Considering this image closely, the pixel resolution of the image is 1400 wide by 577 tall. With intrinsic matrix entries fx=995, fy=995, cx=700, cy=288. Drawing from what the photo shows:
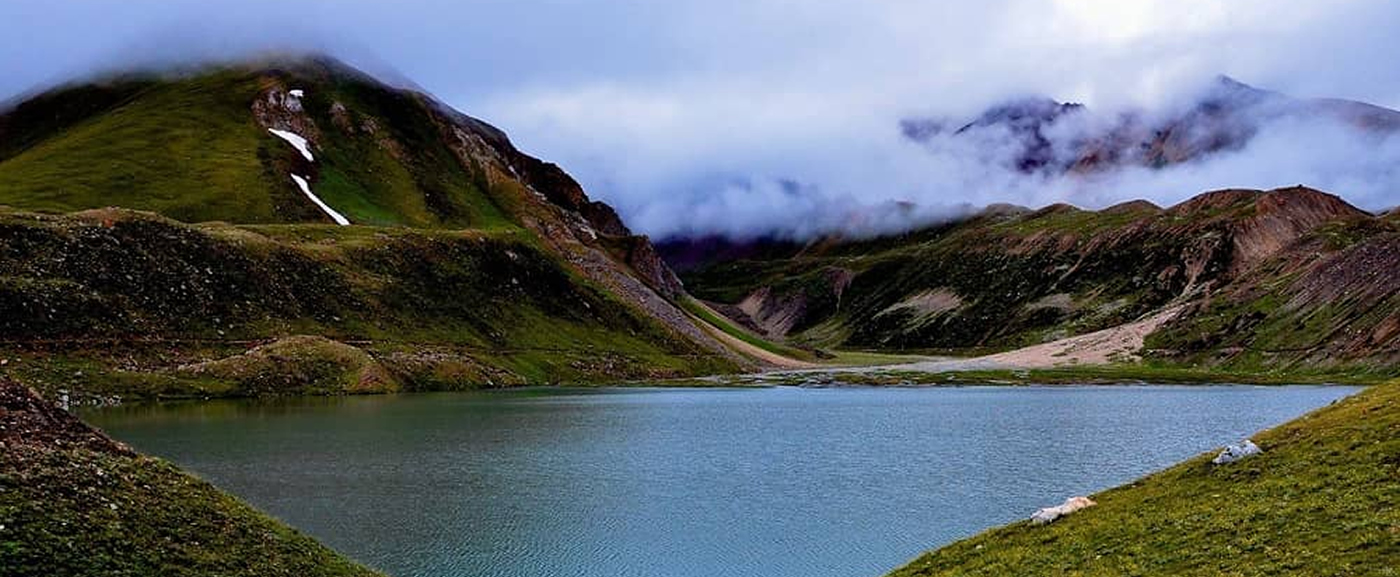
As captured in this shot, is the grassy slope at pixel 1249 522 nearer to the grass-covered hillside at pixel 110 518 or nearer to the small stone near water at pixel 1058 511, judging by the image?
the small stone near water at pixel 1058 511

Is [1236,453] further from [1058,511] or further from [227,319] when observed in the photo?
[227,319]

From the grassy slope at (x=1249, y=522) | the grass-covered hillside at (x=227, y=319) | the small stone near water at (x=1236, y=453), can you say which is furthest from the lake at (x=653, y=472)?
the grass-covered hillside at (x=227, y=319)

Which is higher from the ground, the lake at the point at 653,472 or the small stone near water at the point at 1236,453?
the small stone near water at the point at 1236,453

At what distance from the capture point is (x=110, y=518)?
29141mm

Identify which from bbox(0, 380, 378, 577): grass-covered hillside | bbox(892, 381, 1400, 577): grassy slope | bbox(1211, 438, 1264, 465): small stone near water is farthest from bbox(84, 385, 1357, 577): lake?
bbox(1211, 438, 1264, 465): small stone near water

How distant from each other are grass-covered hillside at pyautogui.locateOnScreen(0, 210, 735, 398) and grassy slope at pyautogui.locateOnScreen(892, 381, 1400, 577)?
108m

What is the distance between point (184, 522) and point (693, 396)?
446 ft

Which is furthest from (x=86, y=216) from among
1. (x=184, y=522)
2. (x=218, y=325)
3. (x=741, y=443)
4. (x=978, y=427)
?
(x=184, y=522)

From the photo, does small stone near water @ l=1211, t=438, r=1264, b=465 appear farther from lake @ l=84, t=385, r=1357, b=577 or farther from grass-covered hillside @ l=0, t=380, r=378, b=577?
grass-covered hillside @ l=0, t=380, r=378, b=577

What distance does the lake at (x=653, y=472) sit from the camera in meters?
45.9

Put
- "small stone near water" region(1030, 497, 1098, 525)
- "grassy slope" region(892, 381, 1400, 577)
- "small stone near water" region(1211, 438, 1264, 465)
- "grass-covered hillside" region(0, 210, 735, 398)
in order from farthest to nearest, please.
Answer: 1. "grass-covered hillside" region(0, 210, 735, 398)
2. "small stone near water" region(1211, 438, 1264, 465)
3. "small stone near water" region(1030, 497, 1098, 525)
4. "grassy slope" region(892, 381, 1400, 577)

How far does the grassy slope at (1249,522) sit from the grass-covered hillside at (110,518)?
22232mm

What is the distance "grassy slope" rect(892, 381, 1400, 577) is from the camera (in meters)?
26.3

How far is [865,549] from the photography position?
149 feet
